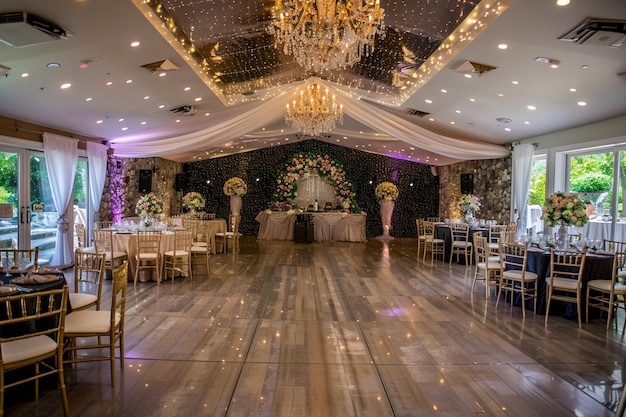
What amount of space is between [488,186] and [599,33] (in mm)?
7527

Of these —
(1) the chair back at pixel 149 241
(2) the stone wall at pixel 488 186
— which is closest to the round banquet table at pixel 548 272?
(2) the stone wall at pixel 488 186

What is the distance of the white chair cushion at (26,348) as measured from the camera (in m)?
2.79

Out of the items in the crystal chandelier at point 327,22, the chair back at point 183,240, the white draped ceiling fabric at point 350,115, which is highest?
the crystal chandelier at point 327,22

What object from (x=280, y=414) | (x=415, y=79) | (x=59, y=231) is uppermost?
(x=415, y=79)

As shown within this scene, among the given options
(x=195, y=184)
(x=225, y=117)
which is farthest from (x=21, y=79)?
(x=195, y=184)

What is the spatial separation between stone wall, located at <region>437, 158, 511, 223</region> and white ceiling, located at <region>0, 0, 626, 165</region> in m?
1.09

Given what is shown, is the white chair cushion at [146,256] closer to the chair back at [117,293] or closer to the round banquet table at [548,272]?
the chair back at [117,293]

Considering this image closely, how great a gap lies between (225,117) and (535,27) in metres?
7.23

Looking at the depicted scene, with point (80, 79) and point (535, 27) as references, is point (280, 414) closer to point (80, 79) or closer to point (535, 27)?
point (535, 27)

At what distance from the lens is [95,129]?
861 cm

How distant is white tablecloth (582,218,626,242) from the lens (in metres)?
7.59

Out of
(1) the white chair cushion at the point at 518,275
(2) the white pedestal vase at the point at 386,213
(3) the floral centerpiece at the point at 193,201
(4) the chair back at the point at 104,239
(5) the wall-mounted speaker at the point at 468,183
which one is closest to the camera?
(1) the white chair cushion at the point at 518,275

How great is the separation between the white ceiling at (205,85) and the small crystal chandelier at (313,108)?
156 centimetres

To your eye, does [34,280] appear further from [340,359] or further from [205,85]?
[205,85]
